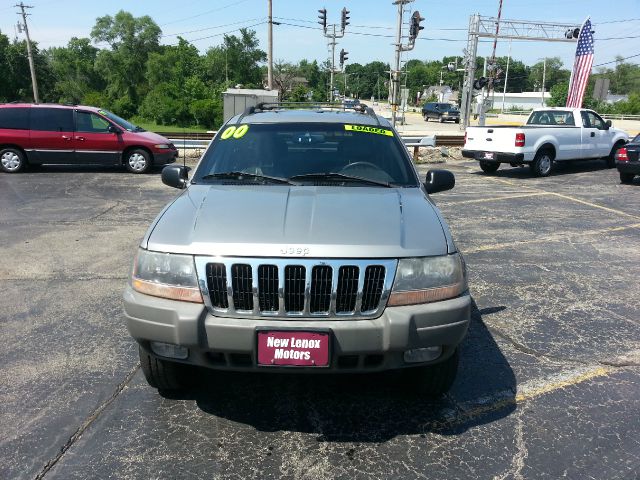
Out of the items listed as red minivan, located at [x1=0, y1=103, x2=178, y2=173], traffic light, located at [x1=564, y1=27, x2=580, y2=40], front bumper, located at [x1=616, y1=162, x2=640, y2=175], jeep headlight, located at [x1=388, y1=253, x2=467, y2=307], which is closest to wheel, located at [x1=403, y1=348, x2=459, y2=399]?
jeep headlight, located at [x1=388, y1=253, x2=467, y2=307]

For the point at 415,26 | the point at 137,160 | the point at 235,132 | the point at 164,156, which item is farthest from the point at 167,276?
the point at 415,26

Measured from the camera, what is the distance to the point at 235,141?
4109 mm

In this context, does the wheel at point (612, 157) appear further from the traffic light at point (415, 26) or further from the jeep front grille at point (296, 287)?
the jeep front grille at point (296, 287)

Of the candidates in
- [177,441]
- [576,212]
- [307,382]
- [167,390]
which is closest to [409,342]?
[307,382]

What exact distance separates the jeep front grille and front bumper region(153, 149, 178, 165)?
1175 cm

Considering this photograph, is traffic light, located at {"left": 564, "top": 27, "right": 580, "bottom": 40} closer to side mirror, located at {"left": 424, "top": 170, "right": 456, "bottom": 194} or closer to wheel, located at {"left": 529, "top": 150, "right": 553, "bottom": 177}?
wheel, located at {"left": 529, "top": 150, "right": 553, "bottom": 177}

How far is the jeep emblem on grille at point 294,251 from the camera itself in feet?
8.44

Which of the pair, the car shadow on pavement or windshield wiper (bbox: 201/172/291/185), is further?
windshield wiper (bbox: 201/172/291/185)

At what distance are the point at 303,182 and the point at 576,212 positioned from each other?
7519 mm

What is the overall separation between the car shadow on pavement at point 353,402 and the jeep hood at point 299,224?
1.05 meters

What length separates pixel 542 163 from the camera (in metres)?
14.0

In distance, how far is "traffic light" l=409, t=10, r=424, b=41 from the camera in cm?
2061

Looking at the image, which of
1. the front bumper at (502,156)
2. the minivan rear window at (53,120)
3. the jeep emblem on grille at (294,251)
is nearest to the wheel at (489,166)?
the front bumper at (502,156)

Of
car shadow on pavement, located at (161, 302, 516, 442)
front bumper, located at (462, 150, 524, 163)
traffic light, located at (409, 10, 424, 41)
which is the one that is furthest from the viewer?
traffic light, located at (409, 10, 424, 41)
